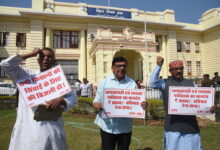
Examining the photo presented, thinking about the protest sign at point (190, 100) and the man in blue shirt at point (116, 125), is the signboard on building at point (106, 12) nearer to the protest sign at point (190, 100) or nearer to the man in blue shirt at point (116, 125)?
the man in blue shirt at point (116, 125)

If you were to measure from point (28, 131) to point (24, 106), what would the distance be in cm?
32

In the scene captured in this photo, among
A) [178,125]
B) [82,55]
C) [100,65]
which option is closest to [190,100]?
[178,125]

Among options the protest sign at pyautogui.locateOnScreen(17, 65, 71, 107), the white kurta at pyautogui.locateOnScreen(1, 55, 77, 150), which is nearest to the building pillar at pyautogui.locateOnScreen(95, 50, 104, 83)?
the protest sign at pyautogui.locateOnScreen(17, 65, 71, 107)

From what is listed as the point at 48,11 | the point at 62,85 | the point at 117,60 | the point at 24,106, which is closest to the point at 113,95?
the point at 117,60

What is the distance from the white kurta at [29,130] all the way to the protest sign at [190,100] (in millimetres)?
1664

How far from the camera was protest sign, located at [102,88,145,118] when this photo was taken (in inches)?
116

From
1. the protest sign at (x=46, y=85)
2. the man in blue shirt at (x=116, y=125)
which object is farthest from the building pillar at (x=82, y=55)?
the protest sign at (x=46, y=85)

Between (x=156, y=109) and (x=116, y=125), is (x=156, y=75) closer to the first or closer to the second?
(x=116, y=125)

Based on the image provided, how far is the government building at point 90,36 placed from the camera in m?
18.4

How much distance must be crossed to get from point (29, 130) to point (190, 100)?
7.98ft

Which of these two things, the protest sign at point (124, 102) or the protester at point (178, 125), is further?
the protest sign at point (124, 102)

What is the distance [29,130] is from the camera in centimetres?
222

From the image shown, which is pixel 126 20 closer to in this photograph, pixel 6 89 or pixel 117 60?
pixel 6 89

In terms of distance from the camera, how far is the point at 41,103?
7.73 ft
